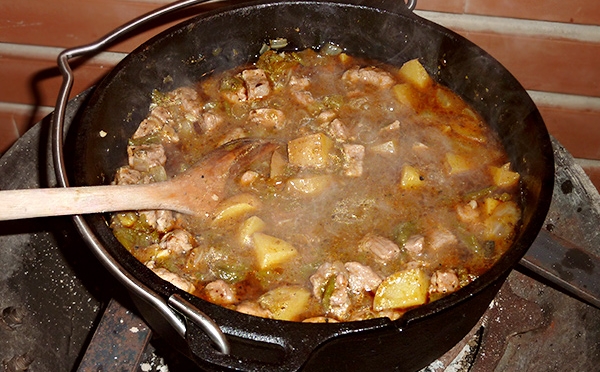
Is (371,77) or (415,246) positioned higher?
(371,77)

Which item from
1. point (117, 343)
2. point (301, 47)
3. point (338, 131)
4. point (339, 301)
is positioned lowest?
point (117, 343)

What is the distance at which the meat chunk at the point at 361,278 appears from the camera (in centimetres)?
203

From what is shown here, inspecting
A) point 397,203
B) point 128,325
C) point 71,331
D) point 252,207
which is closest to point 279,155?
point 252,207

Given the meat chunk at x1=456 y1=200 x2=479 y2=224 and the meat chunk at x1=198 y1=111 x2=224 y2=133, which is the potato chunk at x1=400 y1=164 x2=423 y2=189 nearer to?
the meat chunk at x1=456 y1=200 x2=479 y2=224

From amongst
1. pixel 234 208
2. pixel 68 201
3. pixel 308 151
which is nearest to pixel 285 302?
pixel 234 208

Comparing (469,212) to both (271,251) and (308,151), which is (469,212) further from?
(271,251)

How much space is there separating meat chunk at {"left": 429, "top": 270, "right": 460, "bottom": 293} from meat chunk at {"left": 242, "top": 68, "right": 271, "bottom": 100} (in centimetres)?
114

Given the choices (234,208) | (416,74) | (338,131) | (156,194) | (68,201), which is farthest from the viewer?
(416,74)

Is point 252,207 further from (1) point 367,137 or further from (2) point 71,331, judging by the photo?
(2) point 71,331

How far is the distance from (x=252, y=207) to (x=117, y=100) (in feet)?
2.38

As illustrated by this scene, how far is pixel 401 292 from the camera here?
6.55ft

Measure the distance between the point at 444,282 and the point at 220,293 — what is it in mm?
755

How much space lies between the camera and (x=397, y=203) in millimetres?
2289

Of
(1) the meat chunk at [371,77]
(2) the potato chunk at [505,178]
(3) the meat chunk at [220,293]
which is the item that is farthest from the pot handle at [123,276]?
(2) the potato chunk at [505,178]
